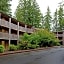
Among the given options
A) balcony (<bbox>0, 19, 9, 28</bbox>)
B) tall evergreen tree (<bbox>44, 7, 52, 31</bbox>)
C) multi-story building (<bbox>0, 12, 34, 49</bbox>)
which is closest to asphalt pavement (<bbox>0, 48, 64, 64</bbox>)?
balcony (<bbox>0, 19, 9, 28</bbox>)

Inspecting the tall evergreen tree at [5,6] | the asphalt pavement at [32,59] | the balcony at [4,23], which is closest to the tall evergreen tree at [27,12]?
the tall evergreen tree at [5,6]

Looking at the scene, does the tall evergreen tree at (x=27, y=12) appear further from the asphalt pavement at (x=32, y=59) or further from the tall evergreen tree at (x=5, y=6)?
the asphalt pavement at (x=32, y=59)

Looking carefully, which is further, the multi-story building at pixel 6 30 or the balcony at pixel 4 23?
the multi-story building at pixel 6 30

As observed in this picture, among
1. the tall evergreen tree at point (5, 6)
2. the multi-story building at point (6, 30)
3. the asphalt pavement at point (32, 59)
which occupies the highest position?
the tall evergreen tree at point (5, 6)

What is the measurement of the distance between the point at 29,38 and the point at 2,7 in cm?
1669

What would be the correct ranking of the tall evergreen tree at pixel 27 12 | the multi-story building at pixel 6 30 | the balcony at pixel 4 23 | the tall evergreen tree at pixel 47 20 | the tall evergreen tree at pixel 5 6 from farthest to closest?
the tall evergreen tree at pixel 47 20 → the tall evergreen tree at pixel 27 12 → the tall evergreen tree at pixel 5 6 → the multi-story building at pixel 6 30 → the balcony at pixel 4 23

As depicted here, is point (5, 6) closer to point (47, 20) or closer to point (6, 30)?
point (6, 30)

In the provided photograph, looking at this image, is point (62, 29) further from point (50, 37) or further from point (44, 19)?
point (50, 37)

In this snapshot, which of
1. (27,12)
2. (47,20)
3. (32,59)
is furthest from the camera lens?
(47,20)

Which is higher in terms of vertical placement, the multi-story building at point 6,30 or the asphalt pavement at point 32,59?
the multi-story building at point 6,30

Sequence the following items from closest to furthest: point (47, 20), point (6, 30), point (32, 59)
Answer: point (32, 59) → point (6, 30) → point (47, 20)

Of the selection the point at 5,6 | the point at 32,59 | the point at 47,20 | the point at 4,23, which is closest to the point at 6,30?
the point at 4,23

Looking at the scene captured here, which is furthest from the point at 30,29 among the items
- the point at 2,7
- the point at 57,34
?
the point at 57,34

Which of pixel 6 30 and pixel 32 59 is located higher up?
pixel 6 30
